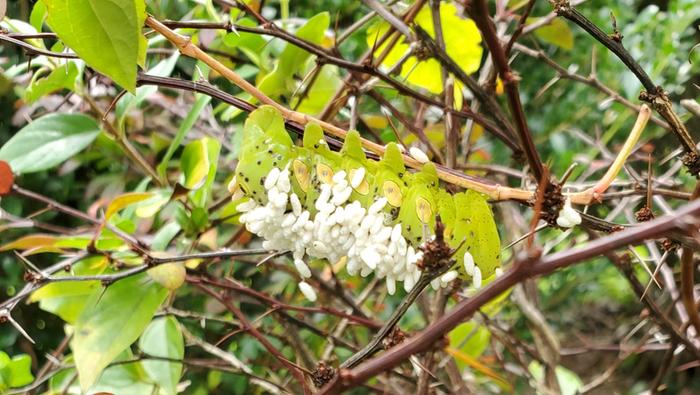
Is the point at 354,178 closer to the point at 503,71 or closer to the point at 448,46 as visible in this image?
the point at 503,71

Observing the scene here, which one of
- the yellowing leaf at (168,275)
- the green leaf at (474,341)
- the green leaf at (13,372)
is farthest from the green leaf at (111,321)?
the green leaf at (474,341)

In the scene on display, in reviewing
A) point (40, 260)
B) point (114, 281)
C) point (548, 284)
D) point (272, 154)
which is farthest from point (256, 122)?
point (548, 284)

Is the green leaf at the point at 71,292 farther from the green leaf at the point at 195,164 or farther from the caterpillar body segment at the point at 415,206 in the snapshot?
the caterpillar body segment at the point at 415,206

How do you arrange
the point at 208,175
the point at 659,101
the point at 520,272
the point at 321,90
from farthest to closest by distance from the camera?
1. the point at 321,90
2. the point at 208,175
3. the point at 659,101
4. the point at 520,272

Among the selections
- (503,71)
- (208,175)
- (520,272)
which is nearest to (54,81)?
(208,175)

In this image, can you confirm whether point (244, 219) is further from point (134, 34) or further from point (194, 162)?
point (194, 162)
